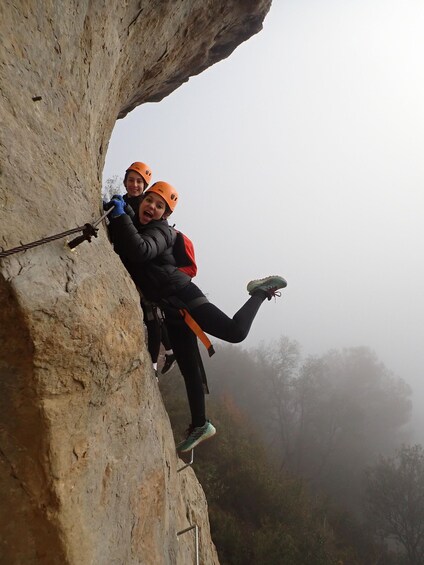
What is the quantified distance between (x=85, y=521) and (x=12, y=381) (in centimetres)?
99

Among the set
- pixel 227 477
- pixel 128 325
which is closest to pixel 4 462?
pixel 128 325

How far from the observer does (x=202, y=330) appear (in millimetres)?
3773

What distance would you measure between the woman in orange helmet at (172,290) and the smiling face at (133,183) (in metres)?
0.69

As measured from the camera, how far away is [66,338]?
1.95 m

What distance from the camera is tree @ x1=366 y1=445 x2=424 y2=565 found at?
24.2 metres

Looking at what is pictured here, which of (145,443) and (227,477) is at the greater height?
(145,443)

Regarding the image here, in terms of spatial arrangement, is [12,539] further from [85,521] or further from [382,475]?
[382,475]

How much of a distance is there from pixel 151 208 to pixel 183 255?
61 centimetres

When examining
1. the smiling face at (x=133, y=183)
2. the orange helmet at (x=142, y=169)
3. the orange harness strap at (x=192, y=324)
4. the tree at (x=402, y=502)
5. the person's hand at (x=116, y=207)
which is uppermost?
the orange helmet at (x=142, y=169)

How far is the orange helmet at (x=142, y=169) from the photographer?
4332mm

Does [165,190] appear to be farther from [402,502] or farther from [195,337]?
[402,502]

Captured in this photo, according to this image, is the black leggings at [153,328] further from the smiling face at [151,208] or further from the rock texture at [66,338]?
the smiling face at [151,208]

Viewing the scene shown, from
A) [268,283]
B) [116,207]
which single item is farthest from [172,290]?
[268,283]

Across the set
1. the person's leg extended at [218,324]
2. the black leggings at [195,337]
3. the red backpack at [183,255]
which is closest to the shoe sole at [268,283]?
the black leggings at [195,337]
